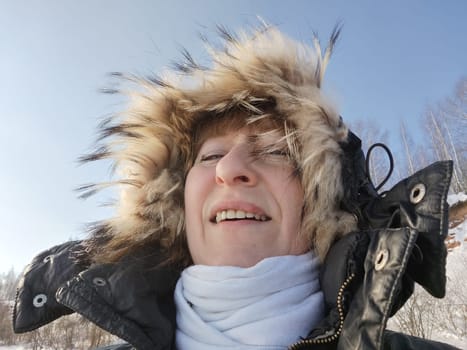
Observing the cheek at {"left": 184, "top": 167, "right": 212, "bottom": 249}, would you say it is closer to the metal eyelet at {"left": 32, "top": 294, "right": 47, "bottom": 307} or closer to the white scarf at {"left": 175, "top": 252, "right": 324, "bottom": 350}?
the white scarf at {"left": 175, "top": 252, "right": 324, "bottom": 350}

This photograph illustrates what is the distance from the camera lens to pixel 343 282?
106 centimetres

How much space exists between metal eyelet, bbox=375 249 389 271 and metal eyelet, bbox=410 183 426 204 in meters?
0.22

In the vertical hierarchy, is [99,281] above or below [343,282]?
Answer: below

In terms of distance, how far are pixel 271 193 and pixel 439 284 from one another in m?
0.64

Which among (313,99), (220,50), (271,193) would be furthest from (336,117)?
(220,50)

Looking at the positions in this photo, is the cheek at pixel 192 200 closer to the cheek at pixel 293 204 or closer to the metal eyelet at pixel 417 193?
the cheek at pixel 293 204

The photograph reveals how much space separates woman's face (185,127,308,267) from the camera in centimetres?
128

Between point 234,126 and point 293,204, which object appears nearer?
Answer: point 293,204

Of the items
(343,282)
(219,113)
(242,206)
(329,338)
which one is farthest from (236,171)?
(329,338)

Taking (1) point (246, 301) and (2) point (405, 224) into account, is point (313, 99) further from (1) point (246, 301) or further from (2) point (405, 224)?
(1) point (246, 301)

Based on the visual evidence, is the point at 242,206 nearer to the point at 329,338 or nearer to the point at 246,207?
the point at 246,207

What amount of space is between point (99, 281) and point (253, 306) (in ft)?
2.12

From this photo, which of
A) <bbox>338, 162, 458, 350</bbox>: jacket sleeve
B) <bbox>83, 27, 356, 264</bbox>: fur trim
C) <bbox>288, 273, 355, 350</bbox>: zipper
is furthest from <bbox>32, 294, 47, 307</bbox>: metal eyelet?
<bbox>338, 162, 458, 350</bbox>: jacket sleeve

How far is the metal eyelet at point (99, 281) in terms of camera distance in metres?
1.30
